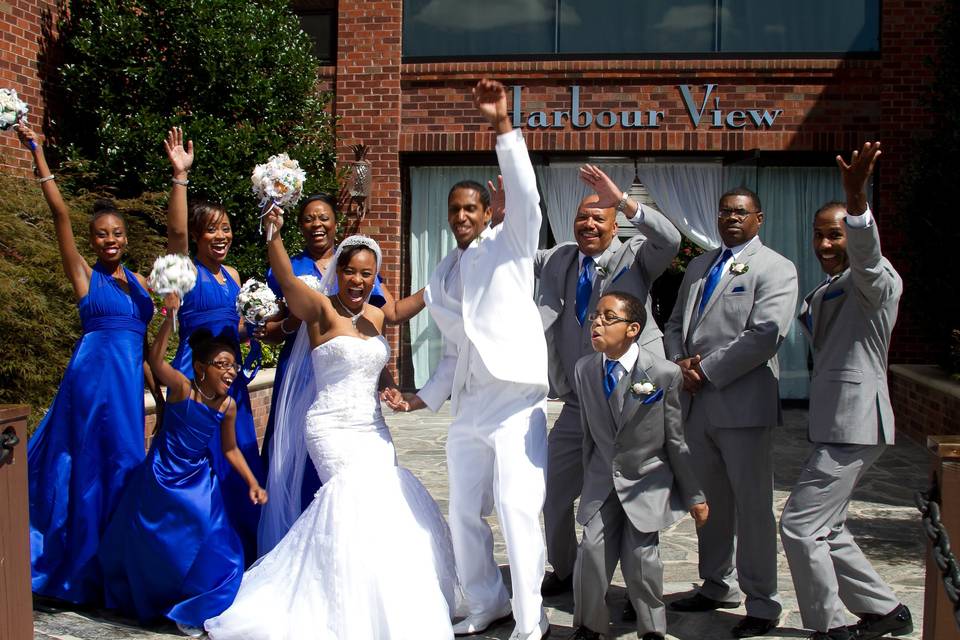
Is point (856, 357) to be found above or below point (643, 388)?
above

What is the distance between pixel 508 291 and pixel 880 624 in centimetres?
214

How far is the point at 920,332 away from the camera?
37.7 ft

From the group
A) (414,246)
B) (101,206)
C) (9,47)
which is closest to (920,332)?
(414,246)

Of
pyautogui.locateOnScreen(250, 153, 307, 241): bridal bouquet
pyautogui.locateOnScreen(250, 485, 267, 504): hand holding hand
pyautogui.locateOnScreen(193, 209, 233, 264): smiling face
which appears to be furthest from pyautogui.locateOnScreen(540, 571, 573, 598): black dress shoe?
pyautogui.locateOnScreen(193, 209, 233, 264): smiling face

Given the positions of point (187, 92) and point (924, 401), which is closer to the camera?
point (924, 401)

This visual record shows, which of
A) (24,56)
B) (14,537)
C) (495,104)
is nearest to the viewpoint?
(14,537)

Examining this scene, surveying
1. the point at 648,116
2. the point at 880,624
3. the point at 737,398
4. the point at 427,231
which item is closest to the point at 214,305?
the point at 737,398

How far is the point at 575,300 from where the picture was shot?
5.09 meters

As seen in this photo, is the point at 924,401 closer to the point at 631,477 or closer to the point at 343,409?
the point at 631,477

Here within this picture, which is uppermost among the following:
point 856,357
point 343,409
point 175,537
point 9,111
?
point 9,111

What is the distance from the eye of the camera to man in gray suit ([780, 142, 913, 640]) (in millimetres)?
4285

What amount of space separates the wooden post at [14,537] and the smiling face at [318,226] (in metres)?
2.07

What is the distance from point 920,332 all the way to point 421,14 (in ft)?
22.8

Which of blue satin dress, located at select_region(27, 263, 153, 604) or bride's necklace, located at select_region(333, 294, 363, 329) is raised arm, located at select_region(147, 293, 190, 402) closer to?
blue satin dress, located at select_region(27, 263, 153, 604)
